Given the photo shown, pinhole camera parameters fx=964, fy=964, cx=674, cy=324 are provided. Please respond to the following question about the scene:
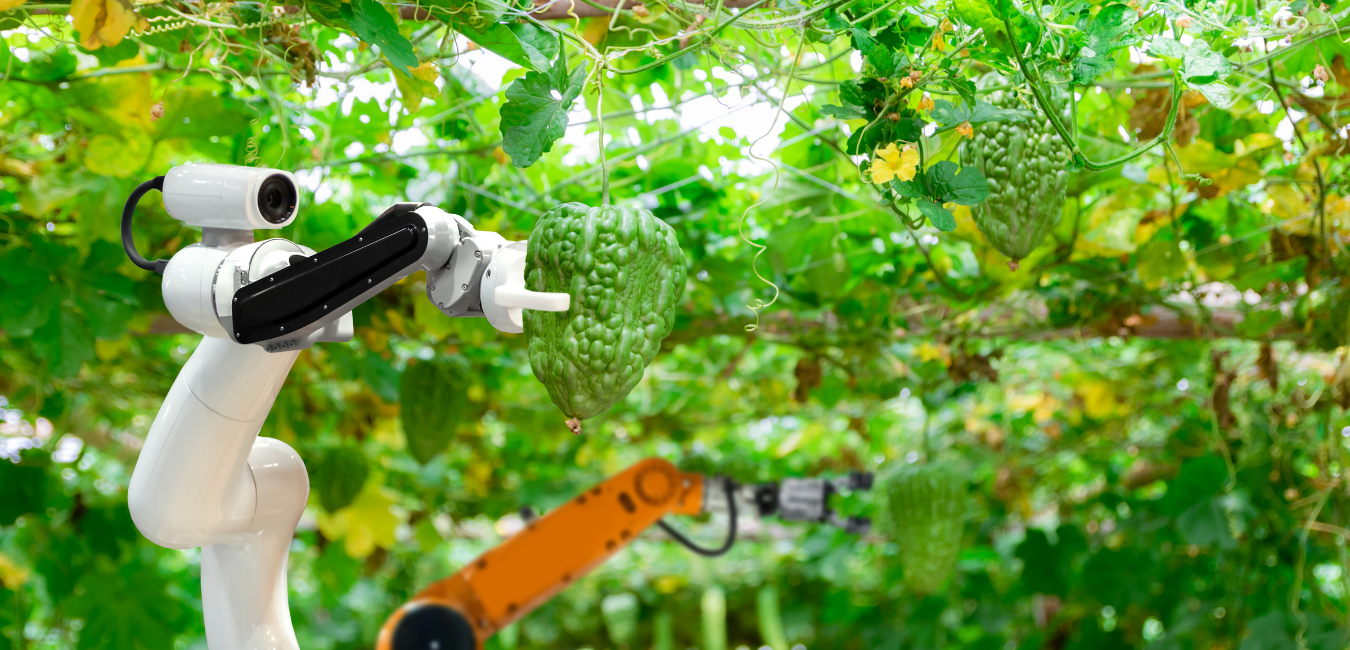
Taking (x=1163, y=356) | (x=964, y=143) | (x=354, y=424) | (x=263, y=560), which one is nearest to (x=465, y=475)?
(x=354, y=424)

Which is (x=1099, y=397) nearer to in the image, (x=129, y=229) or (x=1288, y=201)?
(x=1288, y=201)

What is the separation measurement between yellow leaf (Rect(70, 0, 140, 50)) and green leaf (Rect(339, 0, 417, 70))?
258 millimetres

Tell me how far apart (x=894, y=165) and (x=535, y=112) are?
28 cm

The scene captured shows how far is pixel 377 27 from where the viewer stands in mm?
762

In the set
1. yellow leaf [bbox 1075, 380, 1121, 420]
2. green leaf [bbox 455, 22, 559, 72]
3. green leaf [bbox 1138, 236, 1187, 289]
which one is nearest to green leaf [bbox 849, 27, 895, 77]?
green leaf [bbox 455, 22, 559, 72]

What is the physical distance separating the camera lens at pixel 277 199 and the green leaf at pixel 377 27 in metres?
0.13

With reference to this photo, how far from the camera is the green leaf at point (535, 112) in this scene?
2.35 feet

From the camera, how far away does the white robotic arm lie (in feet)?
2.35

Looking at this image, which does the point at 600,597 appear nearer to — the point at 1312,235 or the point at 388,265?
the point at 1312,235

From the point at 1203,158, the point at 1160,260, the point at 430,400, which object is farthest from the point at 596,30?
the point at 430,400

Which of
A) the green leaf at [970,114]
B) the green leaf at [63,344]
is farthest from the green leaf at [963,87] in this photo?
the green leaf at [63,344]

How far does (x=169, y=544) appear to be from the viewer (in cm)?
84

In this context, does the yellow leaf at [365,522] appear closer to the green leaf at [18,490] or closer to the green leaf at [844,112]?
the green leaf at [18,490]

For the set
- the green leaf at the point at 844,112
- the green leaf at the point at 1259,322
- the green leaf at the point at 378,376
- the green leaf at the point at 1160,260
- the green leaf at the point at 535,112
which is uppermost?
the green leaf at the point at 844,112
